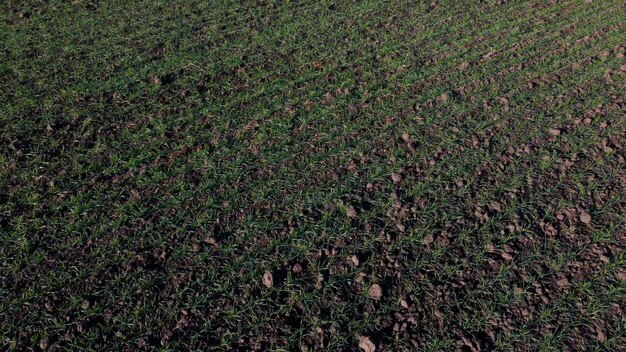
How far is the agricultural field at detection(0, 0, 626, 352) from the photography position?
3.48m

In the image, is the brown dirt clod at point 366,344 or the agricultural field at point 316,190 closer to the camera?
the brown dirt clod at point 366,344

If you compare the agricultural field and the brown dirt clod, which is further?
the agricultural field

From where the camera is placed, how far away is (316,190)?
4480mm

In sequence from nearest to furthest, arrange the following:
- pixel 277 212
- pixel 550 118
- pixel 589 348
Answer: pixel 589 348 < pixel 277 212 < pixel 550 118

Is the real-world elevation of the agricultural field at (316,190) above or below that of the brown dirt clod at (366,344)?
above

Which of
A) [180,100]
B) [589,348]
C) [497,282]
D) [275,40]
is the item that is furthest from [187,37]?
[589,348]

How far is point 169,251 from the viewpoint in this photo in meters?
3.94

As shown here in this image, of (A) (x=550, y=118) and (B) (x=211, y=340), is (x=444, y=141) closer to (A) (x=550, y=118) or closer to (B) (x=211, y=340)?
(A) (x=550, y=118)

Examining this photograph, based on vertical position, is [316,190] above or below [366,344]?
above

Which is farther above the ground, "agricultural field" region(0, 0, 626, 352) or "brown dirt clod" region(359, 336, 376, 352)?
"agricultural field" region(0, 0, 626, 352)

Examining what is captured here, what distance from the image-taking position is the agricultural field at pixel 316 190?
11.4 ft

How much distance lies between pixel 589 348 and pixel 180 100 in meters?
4.74

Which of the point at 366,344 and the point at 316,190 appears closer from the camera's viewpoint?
the point at 366,344

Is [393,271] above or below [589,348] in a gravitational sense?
above
